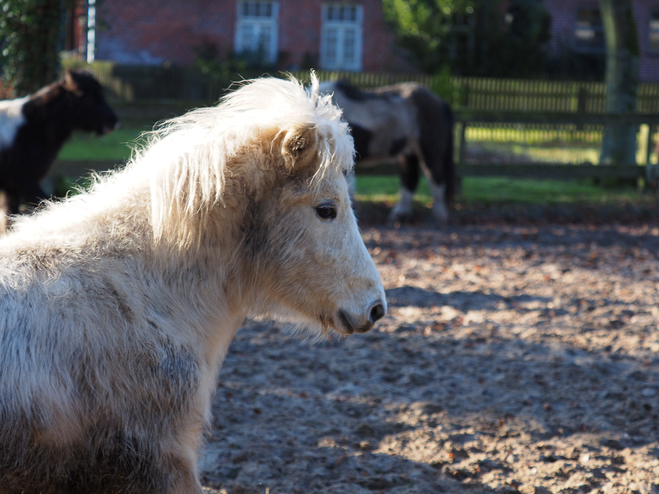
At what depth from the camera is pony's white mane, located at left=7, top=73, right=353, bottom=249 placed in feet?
7.37

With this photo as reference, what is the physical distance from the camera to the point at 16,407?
1.92m

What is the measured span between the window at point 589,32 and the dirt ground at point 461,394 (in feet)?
72.2

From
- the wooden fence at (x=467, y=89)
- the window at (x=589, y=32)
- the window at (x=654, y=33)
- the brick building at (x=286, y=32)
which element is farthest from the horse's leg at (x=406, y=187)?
the window at (x=654, y=33)

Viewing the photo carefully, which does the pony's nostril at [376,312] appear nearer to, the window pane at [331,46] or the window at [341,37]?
the window at [341,37]

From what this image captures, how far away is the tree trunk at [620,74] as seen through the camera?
1248 cm

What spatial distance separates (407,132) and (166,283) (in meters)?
7.77

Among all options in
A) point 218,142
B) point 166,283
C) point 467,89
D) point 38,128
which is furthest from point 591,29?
point 166,283

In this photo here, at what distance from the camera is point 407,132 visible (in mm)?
9625

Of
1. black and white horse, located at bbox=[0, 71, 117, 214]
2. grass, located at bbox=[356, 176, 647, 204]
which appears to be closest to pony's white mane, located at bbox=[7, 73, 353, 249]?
black and white horse, located at bbox=[0, 71, 117, 214]

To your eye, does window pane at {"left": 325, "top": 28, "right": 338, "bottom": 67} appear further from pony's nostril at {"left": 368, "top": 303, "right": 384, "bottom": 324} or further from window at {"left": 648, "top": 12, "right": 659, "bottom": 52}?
pony's nostril at {"left": 368, "top": 303, "right": 384, "bottom": 324}

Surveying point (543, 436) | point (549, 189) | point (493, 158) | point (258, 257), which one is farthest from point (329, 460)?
point (493, 158)

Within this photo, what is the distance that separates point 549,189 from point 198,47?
51.5 ft

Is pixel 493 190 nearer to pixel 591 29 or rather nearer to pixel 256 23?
pixel 256 23

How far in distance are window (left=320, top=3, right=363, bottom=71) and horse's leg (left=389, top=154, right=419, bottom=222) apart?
15.9m
